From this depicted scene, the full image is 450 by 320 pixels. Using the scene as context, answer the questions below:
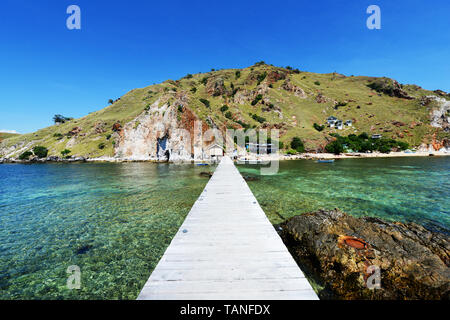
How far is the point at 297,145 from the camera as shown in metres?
71.1

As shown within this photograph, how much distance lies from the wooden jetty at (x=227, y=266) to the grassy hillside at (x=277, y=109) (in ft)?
180

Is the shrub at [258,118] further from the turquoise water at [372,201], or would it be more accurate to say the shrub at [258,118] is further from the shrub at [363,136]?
the turquoise water at [372,201]

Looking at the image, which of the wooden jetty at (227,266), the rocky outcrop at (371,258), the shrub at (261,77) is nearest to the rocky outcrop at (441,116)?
the shrub at (261,77)

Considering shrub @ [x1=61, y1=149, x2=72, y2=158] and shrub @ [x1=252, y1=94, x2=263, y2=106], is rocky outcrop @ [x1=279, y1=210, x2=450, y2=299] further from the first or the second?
shrub @ [x1=252, y1=94, x2=263, y2=106]

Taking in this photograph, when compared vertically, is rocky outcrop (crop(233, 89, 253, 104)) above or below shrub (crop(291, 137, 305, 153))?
above

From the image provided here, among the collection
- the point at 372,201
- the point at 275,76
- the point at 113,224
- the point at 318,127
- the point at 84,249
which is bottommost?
the point at 84,249

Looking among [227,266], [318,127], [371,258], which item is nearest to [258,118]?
[318,127]

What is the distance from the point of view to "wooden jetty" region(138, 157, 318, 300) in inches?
129

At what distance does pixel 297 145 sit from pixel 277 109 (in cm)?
4120

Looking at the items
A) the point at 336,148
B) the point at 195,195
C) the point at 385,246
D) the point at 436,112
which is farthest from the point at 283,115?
the point at 385,246

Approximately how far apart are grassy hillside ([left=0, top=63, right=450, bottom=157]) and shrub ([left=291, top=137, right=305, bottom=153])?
2.58m

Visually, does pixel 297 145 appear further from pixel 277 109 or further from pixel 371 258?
pixel 371 258

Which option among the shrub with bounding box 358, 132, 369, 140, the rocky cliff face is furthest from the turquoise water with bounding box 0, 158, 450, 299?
the shrub with bounding box 358, 132, 369, 140
